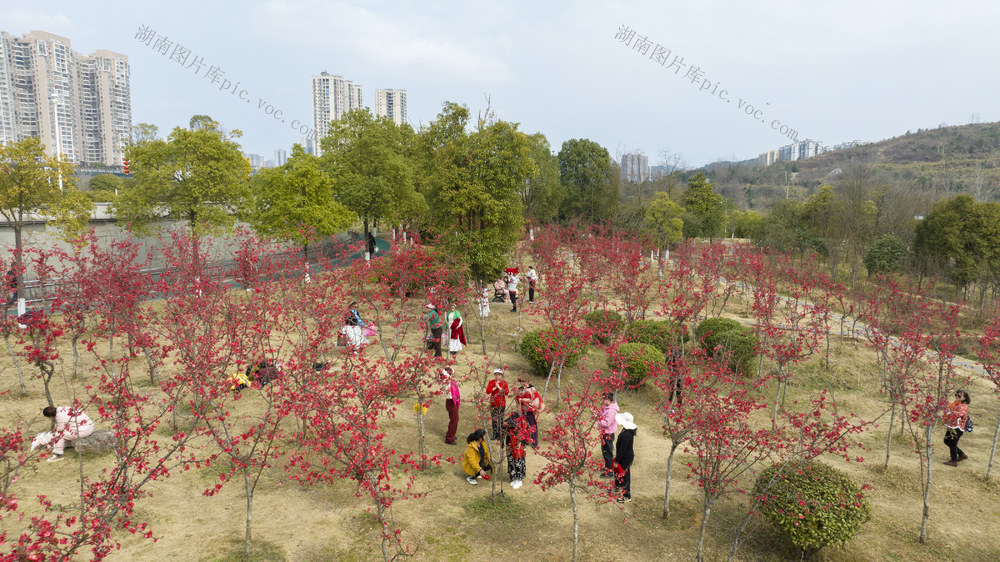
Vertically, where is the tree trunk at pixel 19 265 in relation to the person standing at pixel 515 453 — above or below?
above

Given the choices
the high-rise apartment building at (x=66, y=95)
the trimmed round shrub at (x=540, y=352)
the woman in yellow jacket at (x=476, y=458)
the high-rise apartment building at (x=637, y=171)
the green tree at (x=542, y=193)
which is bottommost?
the woman in yellow jacket at (x=476, y=458)

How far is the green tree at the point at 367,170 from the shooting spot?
26.1 meters

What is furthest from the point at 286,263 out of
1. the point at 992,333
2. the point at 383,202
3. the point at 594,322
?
the point at 992,333

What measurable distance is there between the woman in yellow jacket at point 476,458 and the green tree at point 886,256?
23.0 m

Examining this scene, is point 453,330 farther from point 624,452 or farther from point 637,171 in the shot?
point 637,171

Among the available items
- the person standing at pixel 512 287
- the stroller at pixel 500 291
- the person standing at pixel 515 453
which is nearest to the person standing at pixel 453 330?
the person standing at pixel 515 453

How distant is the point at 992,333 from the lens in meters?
8.87

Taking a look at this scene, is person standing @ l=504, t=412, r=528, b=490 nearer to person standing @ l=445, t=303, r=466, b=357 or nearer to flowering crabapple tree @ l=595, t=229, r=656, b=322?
person standing @ l=445, t=303, r=466, b=357

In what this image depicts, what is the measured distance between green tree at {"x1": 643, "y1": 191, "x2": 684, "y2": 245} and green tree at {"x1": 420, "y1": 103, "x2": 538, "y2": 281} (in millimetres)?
15194

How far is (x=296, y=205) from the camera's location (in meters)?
21.3

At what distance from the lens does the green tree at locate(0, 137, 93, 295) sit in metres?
15.7

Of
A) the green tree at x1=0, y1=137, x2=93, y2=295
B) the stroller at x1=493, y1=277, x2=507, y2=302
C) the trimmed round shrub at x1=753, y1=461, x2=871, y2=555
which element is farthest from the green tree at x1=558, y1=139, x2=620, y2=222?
the trimmed round shrub at x1=753, y1=461, x2=871, y2=555

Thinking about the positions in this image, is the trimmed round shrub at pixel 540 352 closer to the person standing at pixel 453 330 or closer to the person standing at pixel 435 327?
the person standing at pixel 453 330

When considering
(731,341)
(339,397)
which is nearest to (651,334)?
(731,341)
